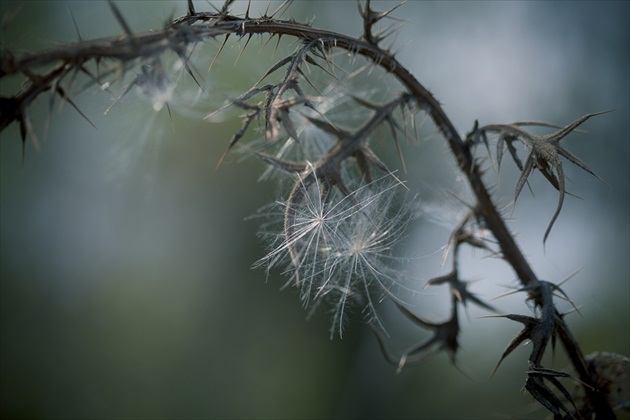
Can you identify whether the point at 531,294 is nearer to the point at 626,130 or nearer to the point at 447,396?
the point at 447,396

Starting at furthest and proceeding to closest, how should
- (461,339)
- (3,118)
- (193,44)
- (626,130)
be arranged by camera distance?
(626,130) → (461,339) → (193,44) → (3,118)

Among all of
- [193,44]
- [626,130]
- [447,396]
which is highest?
[626,130]

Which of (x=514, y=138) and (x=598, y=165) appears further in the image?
(x=598, y=165)

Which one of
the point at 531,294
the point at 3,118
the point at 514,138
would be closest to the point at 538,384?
the point at 531,294

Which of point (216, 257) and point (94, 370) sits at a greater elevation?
point (216, 257)

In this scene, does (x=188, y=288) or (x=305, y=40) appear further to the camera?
(x=188, y=288)

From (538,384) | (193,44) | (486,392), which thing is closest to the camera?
(193,44)

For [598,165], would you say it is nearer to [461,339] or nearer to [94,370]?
[461,339]

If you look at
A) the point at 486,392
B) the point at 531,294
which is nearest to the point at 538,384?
the point at 531,294

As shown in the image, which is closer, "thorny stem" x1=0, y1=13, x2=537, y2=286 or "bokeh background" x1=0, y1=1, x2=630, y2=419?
"thorny stem" x1=0, y1=13, x2=537, y2=286

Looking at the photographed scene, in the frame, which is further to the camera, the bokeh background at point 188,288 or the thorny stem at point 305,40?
the bokeh background at point 188,288
